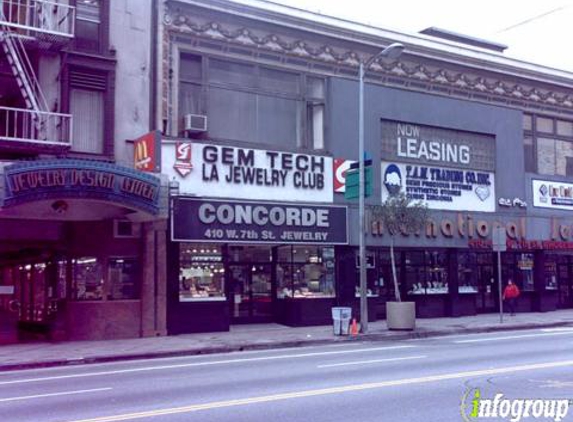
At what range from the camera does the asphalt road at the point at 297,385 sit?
9625 mm

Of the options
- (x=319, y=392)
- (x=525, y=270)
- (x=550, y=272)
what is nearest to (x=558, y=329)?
(x=525, y=270)

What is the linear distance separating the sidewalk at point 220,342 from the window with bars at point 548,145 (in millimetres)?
8553

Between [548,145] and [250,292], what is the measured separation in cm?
1685

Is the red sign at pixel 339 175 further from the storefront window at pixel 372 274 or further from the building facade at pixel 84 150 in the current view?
the building facade at pixel 84 150

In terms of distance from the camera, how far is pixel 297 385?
11961mm

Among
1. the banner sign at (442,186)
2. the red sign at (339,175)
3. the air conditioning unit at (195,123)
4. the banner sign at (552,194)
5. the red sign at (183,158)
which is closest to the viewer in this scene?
the red sign at (183,158)

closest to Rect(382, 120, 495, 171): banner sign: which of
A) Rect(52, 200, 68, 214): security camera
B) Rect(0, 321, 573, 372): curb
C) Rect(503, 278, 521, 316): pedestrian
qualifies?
Rect(503, 278, 521, 316): pedestrian

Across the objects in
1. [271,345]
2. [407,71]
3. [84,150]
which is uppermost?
[407,71]

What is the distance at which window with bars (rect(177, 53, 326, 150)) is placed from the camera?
24.5 meters

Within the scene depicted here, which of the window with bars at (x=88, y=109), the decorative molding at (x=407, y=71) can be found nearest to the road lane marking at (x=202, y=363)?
the window with bars at (x=88, y=109)

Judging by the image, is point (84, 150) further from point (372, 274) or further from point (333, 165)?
point (372, 274)

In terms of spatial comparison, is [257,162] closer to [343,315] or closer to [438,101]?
[343,315]

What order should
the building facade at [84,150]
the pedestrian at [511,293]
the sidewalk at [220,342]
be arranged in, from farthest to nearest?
1. the pedestrian at [511,293]
2. the building facade at [84,150]
3. the sidewalk at [220,342]

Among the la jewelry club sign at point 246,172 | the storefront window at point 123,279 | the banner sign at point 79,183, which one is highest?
the la jewelry club sign at point 246,172
